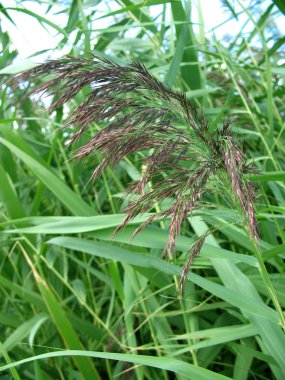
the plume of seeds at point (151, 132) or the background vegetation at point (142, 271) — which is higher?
the plume of seeds at point (151, 132)

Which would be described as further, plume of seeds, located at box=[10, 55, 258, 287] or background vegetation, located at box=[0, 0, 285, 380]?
background vegetation, located at box=[0, 0, 285, 380]

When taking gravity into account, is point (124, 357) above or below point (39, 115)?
below

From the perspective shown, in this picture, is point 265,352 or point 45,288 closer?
point 265,352

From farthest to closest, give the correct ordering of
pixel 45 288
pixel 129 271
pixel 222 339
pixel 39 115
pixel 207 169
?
pixel 39 115
pixel 129 271
pixel 45 288
pixel 222 339
pixel 207 169

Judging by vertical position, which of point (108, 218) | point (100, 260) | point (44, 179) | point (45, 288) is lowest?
point (100, 260)

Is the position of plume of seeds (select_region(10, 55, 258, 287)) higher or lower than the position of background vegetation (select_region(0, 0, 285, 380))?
higher

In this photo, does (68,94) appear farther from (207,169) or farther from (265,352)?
(265,352)

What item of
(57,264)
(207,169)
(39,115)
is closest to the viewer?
(207,169)

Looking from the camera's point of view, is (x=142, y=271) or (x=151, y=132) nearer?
(x=151, y=132)

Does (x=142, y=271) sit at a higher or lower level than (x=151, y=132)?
lower

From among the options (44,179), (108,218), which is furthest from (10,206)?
(108,218)

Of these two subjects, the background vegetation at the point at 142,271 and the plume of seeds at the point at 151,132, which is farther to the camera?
the background vegetation at the point at 142,271
